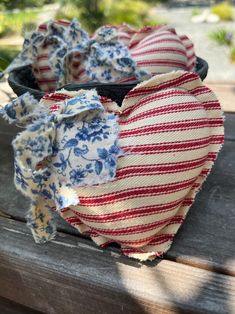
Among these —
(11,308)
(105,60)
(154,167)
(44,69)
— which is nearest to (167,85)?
(154,167)

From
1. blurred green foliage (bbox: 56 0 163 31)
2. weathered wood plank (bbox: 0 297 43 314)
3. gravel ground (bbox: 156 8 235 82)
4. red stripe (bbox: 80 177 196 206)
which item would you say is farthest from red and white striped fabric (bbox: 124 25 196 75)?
blurred green foliage (bbox: 56 0 163 31)

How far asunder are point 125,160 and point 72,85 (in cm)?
21

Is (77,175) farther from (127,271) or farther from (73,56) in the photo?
(73,56)

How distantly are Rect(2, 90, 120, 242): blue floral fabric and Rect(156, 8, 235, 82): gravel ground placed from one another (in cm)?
158

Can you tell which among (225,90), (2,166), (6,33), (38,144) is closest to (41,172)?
(38,144)

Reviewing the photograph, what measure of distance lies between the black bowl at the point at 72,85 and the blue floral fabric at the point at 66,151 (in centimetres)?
14

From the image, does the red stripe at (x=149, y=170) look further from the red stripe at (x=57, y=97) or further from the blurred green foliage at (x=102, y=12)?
the blurred green foliage at (x=102, y=12)

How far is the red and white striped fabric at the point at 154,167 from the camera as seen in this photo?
551mm

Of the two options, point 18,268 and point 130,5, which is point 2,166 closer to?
point 18,268

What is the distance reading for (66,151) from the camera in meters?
0.55

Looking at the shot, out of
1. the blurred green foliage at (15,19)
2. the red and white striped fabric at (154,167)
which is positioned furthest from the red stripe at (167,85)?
the blurred green foliage at (15,19)

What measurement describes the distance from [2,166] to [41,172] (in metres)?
0.38

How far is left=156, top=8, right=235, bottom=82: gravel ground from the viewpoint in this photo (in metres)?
3.67

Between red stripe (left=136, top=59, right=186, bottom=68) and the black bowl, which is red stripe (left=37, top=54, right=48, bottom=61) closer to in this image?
the black bowl
